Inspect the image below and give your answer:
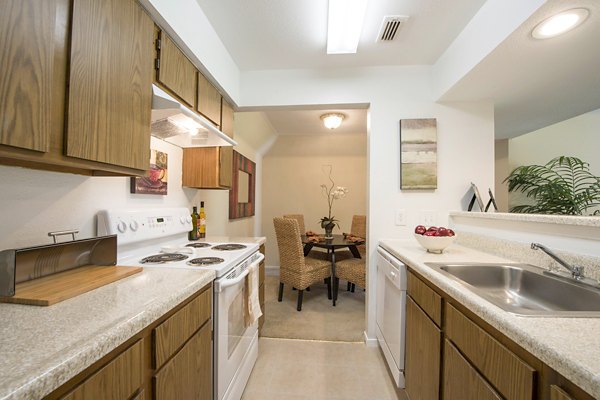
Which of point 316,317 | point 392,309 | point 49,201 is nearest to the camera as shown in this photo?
point 49,201

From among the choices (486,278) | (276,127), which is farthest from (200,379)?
(276,127)

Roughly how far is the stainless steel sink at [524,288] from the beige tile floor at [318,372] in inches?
35.9

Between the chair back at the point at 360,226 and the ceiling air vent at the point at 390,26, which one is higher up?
the ceiling air vent at the point at 390,26

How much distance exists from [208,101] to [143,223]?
901 mm

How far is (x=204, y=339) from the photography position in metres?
1.05

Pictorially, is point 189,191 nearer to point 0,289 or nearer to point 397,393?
point 0,289

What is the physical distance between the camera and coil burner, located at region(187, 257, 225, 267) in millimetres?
1207

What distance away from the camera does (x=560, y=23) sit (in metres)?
1.14

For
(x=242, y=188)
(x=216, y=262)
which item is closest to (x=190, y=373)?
(x=216, y=262)

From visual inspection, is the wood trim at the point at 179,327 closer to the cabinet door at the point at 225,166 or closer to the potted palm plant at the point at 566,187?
the cabinet door at the point at 225,166

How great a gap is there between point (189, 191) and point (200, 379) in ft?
4.41

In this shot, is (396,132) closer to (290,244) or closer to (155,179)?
(290,244)

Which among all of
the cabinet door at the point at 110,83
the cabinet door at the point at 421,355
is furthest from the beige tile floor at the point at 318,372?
the cabinet door at the point at 110,83

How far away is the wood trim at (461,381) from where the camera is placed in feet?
2.48
